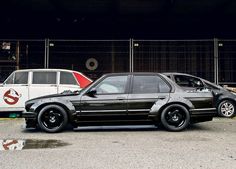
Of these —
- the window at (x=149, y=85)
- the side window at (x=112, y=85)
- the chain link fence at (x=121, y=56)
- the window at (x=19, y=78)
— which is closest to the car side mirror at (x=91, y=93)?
the side window at (x=112, y=85)

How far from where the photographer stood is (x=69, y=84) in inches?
441

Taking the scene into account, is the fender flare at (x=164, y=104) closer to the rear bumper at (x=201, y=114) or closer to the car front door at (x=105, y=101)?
the rear bumper at (x=201, y=114)

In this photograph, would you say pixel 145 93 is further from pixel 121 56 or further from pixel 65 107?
pixel 121 56

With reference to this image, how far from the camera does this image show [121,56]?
19344mm

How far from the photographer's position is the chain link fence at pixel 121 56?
1756 centimetres

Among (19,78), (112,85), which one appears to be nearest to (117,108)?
(112,85)

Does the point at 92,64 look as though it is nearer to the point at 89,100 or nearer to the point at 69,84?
the point at 69,84

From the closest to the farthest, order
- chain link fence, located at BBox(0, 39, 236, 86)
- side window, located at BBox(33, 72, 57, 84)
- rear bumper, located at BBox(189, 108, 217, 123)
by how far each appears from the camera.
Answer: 1. rear bumper, located at BBox(189, 108, 217, 123)
2. side window, located at BBox(33, 72, 57, 84)
3. chain link fence, located at BBox(0, 39, 236, 86)

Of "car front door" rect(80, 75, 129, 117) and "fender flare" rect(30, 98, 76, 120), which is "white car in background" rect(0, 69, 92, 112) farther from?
"car front door" rect(80, 75, 129, 117)

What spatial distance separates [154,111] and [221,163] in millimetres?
2981

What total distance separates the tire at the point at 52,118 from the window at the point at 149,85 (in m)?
1.83

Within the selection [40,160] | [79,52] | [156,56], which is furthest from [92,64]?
[40,160]

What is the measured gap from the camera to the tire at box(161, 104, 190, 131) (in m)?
8.11

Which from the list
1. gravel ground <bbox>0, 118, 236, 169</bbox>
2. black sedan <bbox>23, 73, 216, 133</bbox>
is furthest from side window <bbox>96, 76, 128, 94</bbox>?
gravel ground <bbox>0, 118, 236, 169</bbox>
